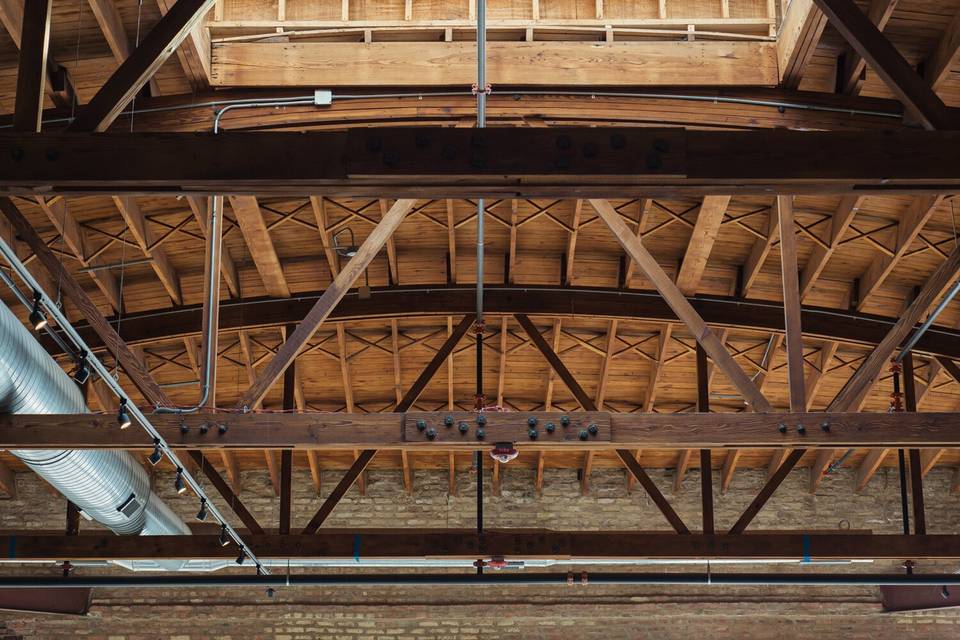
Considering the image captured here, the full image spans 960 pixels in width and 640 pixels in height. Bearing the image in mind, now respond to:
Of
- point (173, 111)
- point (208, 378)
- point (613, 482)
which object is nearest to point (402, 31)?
point (173, 111)

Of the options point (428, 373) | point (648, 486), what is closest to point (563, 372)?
point (428, 373)

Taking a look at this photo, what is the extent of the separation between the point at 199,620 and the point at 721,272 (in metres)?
12.0

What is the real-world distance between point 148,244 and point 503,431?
17.2 ft

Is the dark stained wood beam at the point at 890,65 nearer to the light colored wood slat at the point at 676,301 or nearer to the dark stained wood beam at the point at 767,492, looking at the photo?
the light colored wood slat at the point at 676,301

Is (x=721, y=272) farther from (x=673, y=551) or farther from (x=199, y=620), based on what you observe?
(x=199, y=620)

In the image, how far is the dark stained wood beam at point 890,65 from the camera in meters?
6.46

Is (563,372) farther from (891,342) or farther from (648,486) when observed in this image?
A: (891,342)

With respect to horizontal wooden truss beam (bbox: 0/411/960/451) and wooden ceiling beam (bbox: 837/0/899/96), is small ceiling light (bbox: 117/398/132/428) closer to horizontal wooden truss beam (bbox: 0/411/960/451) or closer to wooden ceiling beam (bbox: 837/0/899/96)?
horizontal wooden truss beam (bbox: 0/411/960/451)

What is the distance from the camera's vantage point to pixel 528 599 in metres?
21.2

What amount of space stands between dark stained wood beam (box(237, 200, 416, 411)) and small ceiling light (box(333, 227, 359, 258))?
7.64 ft

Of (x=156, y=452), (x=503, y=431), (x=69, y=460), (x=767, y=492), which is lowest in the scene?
(x=767, y=492)

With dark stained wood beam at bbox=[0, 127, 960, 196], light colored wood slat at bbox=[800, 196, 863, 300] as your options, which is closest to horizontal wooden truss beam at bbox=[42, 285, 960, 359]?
light colored wood slat at bbox=[800, 196, 863, 300]

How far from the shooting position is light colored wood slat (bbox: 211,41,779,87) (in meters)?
11.6

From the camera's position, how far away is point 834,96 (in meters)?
11.5
